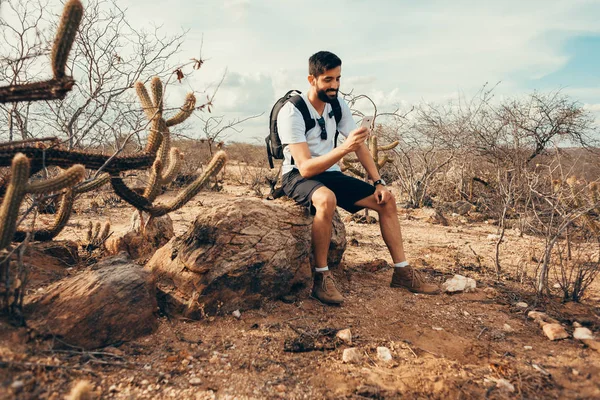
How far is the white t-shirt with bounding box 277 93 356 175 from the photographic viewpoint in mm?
3482

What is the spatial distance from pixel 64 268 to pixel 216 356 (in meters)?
2.05

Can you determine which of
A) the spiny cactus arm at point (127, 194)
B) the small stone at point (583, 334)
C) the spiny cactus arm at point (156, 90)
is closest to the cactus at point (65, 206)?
the spiny cactus arm at point (127, 194)

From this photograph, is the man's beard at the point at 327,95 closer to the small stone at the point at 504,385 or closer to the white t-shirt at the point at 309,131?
the white t-shirt at the point at 309,131

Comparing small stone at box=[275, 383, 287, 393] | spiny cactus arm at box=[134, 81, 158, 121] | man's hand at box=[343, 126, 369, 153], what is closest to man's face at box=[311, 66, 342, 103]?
man's hand at box=[343, 126, 369, 153]

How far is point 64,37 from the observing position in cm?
274

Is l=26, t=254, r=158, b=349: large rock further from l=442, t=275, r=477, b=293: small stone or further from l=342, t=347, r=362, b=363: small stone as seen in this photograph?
l=442, t=275, r=477, b=293: small stone

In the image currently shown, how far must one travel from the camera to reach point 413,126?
10203 millimetres

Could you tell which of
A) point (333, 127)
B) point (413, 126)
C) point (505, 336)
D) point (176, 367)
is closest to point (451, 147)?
point (413, 126)

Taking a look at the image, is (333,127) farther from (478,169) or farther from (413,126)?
(478,169)

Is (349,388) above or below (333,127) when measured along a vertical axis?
below

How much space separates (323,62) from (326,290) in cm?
188

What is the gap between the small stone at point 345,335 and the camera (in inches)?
111

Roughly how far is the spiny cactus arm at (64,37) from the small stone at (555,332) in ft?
12.2

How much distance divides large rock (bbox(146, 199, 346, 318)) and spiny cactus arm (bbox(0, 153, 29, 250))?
42.8 inches
